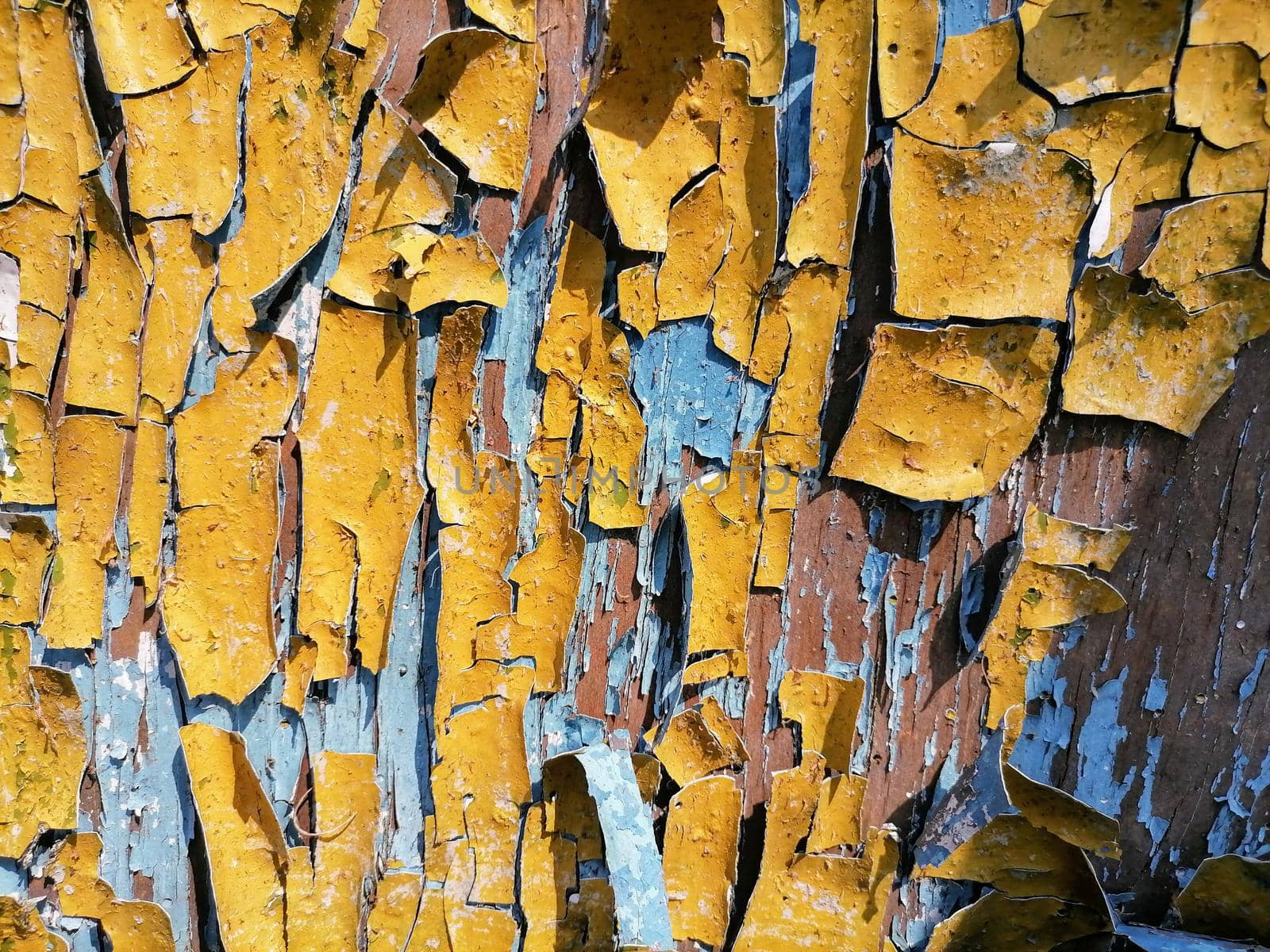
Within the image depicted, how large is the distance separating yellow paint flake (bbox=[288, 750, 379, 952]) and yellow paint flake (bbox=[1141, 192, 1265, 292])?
1348mm

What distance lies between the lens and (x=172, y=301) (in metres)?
0.93

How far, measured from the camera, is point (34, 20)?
86 centimetres

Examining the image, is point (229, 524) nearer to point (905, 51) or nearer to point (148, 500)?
point (148, 500)

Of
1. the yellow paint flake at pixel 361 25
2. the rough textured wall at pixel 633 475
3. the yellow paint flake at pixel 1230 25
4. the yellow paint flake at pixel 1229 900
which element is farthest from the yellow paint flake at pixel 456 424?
the yellow paint flake at pixel 1229 900

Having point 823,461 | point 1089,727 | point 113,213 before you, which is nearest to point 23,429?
point 113,213

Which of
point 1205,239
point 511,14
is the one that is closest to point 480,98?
point 511,14

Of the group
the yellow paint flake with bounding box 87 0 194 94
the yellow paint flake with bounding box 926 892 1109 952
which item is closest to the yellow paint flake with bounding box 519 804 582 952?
the yellow paint flake with bounding box 926 892 1109 952

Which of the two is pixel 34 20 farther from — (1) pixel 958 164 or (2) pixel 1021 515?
(2) pixel 1021 515

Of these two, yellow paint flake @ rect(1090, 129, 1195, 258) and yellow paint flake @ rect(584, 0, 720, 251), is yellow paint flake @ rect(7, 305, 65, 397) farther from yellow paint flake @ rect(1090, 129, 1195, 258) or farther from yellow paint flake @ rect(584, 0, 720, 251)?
yellow paint flake @ rect(1090, 129, 1195, 258)

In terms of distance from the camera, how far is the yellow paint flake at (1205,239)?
997mm

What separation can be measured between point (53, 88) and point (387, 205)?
416 millimetres

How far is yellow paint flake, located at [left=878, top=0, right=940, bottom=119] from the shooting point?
3.12ft

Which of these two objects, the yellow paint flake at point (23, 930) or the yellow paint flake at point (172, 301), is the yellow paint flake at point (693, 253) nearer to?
the yellow paint flake at point (172, 301)

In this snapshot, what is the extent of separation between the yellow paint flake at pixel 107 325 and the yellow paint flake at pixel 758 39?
841 mm
